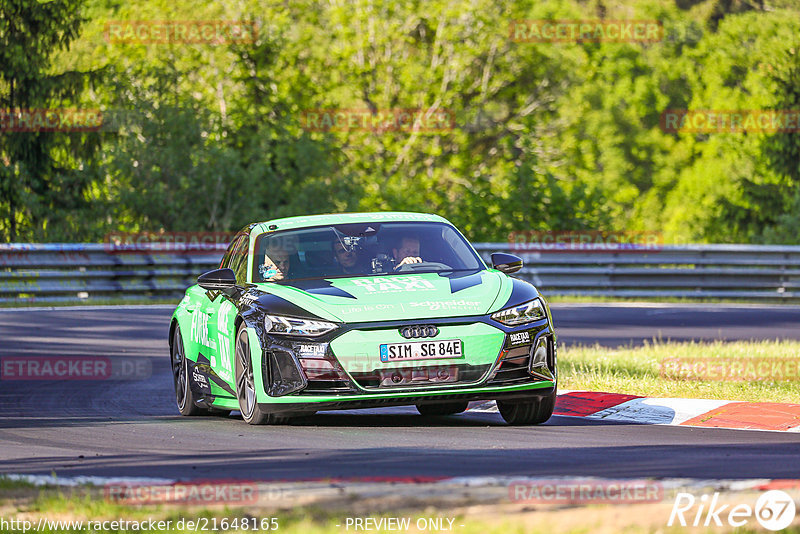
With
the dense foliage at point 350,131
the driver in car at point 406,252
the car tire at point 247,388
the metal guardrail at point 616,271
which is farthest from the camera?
the dense foliage at point 350,131

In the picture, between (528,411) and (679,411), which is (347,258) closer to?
(528,411)

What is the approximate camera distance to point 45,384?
41.3 feet

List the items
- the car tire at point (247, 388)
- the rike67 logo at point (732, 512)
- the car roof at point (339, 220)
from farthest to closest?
the car roof at point (339, 220), the car tire at point (247, 388), the rike67 logo at point (732, 512)

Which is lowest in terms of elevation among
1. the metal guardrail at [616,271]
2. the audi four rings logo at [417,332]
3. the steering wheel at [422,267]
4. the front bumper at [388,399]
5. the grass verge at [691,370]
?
the metal guardrail at [616,271]

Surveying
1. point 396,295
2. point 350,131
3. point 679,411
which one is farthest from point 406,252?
point 350,131

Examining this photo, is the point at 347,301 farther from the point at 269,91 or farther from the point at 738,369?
the point at 269,91

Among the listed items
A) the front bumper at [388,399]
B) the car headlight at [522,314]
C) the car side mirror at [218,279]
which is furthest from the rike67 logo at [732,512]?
the car side mirror at [218,279]

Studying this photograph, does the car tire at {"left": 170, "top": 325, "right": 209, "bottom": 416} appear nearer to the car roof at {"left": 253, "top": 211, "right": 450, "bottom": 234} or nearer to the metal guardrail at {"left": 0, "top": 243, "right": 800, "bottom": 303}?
the car roof at {"left": 253, "top": 211, "right": 450, "bottom": 234}

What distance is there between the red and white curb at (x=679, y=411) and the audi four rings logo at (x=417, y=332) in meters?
1.80

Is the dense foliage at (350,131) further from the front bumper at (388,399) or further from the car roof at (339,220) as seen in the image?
the front bumper at (388,399)

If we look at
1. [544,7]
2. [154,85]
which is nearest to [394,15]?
[154,85]

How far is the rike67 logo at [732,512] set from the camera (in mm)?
5027

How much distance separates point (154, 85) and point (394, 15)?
1234 cm

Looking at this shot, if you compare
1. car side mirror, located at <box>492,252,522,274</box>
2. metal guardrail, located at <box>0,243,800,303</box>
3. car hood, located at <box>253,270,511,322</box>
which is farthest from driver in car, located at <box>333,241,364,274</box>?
metal guardrail, located at <box>0,243,800,303</box>
